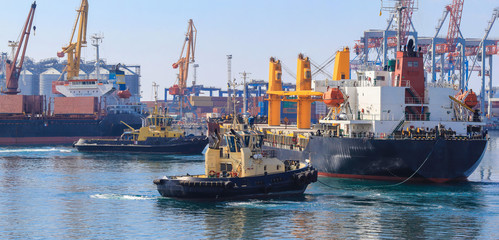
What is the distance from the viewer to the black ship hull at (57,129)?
11706cm

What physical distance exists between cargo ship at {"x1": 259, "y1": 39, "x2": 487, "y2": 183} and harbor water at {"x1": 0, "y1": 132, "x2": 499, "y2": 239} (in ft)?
4.20

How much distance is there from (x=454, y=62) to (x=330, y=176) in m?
146

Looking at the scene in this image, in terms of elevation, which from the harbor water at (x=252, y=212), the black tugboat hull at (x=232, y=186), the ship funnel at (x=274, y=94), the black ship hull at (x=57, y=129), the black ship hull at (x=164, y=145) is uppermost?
the ship funnel at (x=274, y=94)

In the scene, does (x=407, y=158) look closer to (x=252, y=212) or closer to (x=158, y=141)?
(x=252, y=212)

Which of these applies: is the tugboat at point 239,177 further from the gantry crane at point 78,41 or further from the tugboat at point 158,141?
the gantry crane at point 78,41

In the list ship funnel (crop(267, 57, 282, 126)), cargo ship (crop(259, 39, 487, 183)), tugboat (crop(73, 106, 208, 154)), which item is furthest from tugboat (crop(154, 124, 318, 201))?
tugboat (crop(73, 106, 208, 154))

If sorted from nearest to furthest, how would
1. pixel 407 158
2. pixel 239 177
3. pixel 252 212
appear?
pixel 252 212
pixel 239 177
pixel 407 158

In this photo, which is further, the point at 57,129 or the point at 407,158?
the point at 57,129

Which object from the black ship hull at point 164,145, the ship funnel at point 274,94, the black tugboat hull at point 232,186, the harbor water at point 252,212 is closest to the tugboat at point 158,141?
the black ship hull at point 164,145

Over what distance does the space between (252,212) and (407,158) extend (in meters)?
15.4

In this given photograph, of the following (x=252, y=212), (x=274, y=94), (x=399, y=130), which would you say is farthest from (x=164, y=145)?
(x=252, y=212)

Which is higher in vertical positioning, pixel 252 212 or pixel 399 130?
pixel 399 130

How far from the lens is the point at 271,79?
87.2 metres

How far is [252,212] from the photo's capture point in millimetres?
40844
